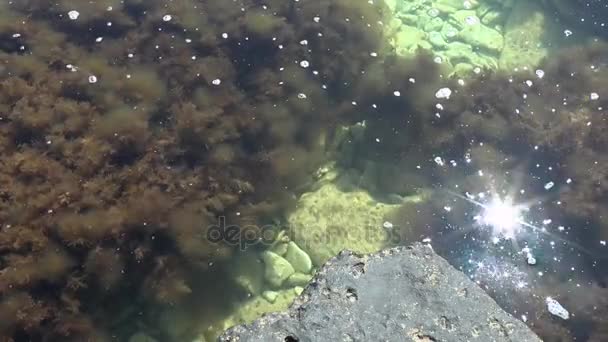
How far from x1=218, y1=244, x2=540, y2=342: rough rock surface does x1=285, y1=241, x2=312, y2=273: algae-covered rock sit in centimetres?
151

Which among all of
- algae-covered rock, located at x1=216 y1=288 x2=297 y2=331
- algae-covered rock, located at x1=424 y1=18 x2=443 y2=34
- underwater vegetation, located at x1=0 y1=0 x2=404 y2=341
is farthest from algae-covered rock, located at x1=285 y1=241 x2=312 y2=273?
algae-covered rock, located at x1=424 y1=18 x2=443 y2=34

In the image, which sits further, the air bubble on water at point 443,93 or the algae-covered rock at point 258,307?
the air bubble on water at point 443,93

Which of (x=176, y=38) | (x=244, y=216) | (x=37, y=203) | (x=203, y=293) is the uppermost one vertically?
(x=176, y=38)

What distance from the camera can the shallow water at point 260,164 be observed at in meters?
3.73

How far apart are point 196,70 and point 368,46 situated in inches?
77.7

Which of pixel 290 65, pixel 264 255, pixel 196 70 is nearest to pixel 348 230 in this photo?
pixel 264 255

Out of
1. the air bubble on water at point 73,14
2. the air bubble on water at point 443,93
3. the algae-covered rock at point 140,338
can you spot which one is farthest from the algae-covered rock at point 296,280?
the air bubble on water at point 73,14

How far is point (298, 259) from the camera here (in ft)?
14.3

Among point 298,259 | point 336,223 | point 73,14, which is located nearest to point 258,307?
point 298,259

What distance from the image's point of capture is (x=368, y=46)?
554 centimetres

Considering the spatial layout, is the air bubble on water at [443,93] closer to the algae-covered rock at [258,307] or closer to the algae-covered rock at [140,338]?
the algae-covered rock at [258,307]

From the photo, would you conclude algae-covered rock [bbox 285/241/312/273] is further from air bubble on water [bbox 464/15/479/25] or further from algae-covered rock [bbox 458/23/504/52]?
air bubble on water [bbox 464/15/479/25]

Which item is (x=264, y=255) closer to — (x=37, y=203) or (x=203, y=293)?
(x=203, y=293)

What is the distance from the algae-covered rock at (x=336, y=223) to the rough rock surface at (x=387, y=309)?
5.08ft
